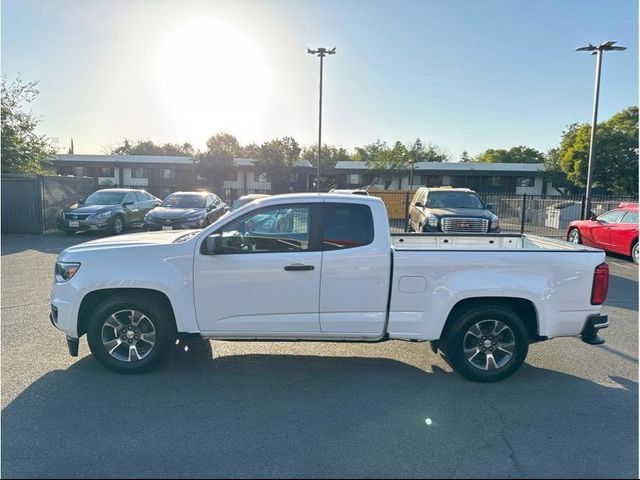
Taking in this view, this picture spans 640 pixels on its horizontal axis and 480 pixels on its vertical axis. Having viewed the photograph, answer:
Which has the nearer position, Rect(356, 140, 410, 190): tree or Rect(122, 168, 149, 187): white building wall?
Rect(356, 140, 410, 190): tree

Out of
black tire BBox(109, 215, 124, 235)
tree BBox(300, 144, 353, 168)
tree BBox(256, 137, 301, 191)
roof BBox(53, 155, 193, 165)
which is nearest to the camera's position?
black tire BBox(109, 215, 124, 235)

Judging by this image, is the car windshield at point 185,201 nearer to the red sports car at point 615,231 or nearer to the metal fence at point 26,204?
the metal fence at point 26,204

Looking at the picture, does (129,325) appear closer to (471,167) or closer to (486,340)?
(486,340)

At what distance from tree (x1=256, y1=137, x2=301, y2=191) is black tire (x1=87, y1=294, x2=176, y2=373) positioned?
116 feet

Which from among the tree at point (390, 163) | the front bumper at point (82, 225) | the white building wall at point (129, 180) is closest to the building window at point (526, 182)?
the tree at point (390, 163)

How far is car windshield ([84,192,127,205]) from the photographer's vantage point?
1556 centimetres

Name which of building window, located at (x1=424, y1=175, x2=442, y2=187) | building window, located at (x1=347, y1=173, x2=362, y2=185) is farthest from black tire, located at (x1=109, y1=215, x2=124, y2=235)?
building window, located at (x1=424, y1=175, x2=442, y2=187)

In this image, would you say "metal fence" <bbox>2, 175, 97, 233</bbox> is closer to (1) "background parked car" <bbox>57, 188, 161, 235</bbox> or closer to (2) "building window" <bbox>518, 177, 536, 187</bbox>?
(1) "background parked car" <bbox>57, 188, 161, 235</bbox>

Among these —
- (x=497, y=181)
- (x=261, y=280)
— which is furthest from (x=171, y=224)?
(x=497, y=181)

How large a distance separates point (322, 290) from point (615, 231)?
11.7 metres

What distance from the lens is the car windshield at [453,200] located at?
1272cm

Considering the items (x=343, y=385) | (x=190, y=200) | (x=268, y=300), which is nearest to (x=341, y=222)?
(x=268, y=300)

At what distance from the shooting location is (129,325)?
14.1 feet

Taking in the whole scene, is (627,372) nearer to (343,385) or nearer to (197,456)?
(343,385)
